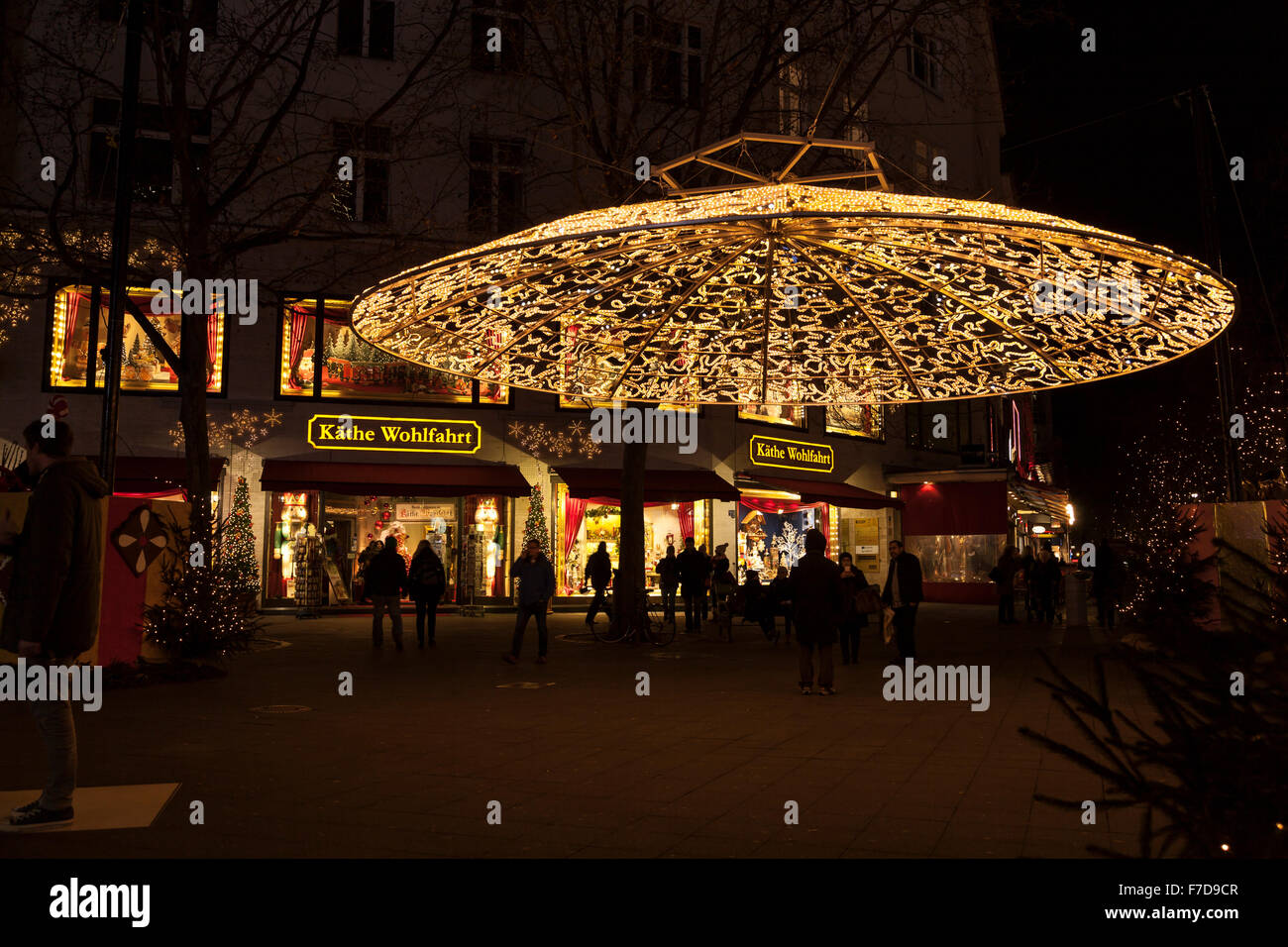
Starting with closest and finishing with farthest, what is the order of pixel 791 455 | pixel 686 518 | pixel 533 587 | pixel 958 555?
pixel 533 587, pixel 686 518, pixel 791 455, pixel 958 555

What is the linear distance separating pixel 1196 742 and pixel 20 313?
2612 cm

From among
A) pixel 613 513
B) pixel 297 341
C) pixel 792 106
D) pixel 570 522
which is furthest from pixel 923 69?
pixel 297 341

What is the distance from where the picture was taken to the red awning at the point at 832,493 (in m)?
28.4

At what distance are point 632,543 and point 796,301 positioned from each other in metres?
11.7

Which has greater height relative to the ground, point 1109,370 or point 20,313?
point 20,313

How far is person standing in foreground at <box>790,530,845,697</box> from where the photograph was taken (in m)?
11.3

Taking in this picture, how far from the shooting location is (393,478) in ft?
79.7

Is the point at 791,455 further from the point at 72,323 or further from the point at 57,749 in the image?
the point at 57,749

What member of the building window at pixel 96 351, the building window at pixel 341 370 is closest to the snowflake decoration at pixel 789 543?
the building window at pixel 341 370

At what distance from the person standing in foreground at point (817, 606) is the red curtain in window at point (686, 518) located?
15945 millimetres

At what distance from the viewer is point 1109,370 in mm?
6332

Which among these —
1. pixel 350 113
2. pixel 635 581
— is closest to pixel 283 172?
pixel 350 113

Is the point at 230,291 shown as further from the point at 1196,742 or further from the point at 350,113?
the point at 1196,742
